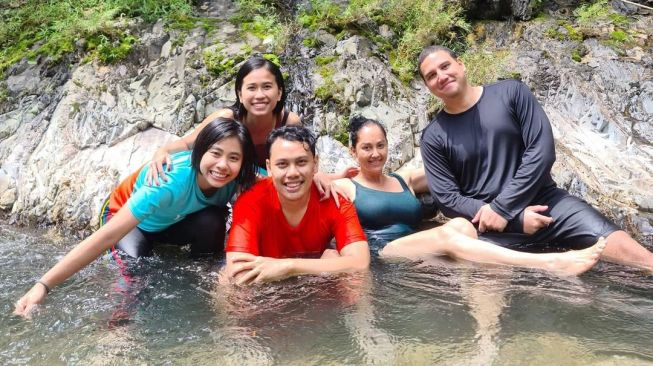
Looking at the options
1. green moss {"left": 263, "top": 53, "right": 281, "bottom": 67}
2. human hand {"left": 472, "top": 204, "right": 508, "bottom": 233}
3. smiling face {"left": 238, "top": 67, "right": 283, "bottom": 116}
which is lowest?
human hand {"left": 472, "top": 204, "right": 508, "bottom": 233}

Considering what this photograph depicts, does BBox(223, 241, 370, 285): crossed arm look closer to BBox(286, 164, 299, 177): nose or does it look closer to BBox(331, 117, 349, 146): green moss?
BBox(286, 164, 299, 177): nose

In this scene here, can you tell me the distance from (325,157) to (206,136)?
2.50 metres

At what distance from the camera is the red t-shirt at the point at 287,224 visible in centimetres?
317

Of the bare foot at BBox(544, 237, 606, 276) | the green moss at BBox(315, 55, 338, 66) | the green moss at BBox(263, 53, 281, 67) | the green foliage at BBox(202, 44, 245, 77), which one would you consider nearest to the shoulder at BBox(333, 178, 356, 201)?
the bare foot at BBox(544, 237, 606, 276)

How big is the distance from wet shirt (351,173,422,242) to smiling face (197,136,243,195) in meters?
1.17

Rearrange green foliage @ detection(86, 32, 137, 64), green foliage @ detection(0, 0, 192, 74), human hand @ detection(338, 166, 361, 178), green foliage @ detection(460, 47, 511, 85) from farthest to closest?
1. green foliage @ detection(0, 0, 192, 74)
2. green foliage @ detection(86, 32, 137, 64)
3. green foliage @ detection(460, 47, 511, 85)
4. human hand @ detection(338, 166, 361, 178)

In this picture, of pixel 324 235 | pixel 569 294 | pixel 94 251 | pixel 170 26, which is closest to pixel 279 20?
pixel 170 26

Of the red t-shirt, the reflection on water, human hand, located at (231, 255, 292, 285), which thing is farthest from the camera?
the red t-shirt

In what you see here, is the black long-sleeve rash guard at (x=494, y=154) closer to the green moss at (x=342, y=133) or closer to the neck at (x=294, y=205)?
the neck at (x=294, y=205)

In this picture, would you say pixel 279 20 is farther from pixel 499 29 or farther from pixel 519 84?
pixel 519 84

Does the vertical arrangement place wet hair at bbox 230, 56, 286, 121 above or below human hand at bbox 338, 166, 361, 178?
above

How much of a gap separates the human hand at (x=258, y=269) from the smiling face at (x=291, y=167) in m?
0.43

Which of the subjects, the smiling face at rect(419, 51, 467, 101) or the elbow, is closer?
the elbow

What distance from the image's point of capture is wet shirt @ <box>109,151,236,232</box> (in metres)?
2.99
